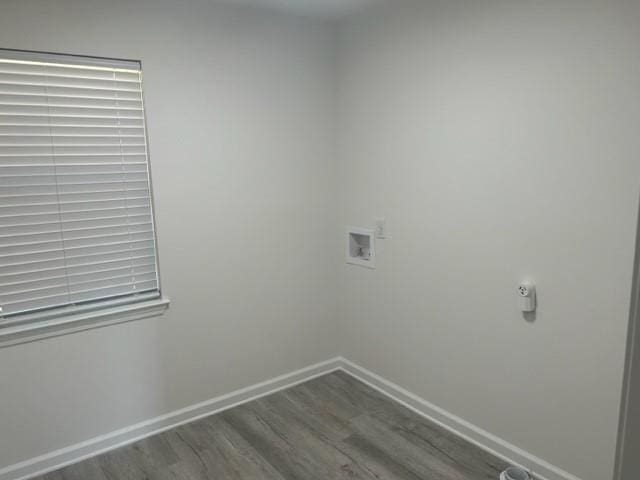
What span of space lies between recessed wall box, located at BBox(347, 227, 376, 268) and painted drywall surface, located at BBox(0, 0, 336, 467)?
9.0 inches

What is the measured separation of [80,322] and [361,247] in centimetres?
180

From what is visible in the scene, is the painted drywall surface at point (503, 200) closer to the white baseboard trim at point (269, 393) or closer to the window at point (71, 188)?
the white baseboard trim at point (269, 393)

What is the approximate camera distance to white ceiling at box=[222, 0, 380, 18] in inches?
107

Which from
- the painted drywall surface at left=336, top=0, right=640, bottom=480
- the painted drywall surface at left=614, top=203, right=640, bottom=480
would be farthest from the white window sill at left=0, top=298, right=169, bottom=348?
the painted drywall surface at left=614, top=203, right=640, bottom=480

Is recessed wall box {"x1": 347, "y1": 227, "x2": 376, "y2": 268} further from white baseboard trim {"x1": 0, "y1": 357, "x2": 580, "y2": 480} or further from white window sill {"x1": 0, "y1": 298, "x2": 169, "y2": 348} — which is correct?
white window sill {"x1": 0, "y1": 298, "x2": 169, "y2": 348}

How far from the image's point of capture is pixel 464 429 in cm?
267

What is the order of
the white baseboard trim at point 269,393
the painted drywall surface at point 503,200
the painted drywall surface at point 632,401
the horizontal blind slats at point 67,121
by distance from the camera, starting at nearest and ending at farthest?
1. the painted drywall surface at point 632,401
2. the painted drywall surface at point 503,200
3. the horizontal blind slats at point 67,121
4. the white baseboard trim at point 269,393

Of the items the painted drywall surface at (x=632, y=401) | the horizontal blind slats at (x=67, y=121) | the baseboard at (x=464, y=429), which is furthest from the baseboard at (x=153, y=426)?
the painted drywall surface at (x=632, y=401)

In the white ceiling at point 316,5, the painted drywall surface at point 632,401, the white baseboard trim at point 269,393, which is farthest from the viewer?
the white ceiling at point 316,5

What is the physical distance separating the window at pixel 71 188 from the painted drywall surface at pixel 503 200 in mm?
1421

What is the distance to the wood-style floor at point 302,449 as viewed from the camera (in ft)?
7.95

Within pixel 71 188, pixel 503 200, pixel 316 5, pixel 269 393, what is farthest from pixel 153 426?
pixel 316 5

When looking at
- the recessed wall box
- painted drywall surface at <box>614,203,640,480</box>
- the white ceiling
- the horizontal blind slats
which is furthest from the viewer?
the recessed wall box

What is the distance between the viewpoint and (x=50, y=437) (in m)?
2.47
